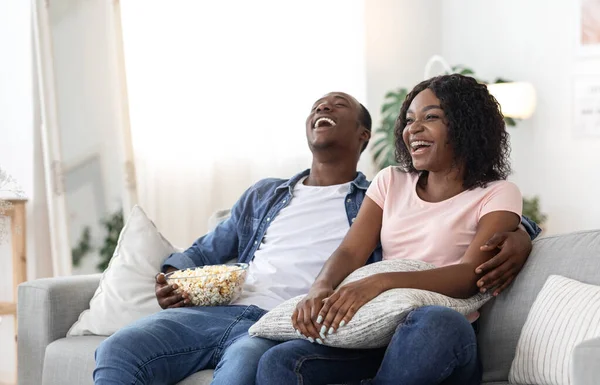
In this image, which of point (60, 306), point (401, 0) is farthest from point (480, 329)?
point (401, 0)

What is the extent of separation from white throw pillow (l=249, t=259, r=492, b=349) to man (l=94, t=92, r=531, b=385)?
0.26 feet

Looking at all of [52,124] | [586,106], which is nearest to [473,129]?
[52,124]

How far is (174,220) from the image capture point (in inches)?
157

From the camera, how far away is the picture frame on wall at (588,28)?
13.7 ft

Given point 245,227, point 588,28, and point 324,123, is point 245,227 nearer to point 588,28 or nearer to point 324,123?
point 324,123

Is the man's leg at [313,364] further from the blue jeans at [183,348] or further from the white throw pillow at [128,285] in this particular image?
the white throw pillow at [128,285]

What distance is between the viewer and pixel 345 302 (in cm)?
171

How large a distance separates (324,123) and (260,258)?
48cm

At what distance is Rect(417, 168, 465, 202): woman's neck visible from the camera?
2051mm

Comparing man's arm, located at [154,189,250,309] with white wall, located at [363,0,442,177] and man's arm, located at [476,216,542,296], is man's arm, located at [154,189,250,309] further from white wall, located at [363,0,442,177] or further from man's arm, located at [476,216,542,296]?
white wall, located at [363,0,442,177]

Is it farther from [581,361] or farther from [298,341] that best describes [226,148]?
[581,361]

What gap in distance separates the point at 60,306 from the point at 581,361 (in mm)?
1637

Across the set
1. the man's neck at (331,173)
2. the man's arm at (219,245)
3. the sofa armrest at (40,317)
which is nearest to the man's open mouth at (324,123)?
the man's neck at (331,173)

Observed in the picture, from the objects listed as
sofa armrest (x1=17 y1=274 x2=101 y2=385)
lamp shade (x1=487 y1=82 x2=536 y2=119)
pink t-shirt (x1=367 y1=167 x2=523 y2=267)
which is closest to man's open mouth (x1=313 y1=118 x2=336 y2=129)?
pink t-shirt (x1=367 y1=167 x2=523 y2=267)
